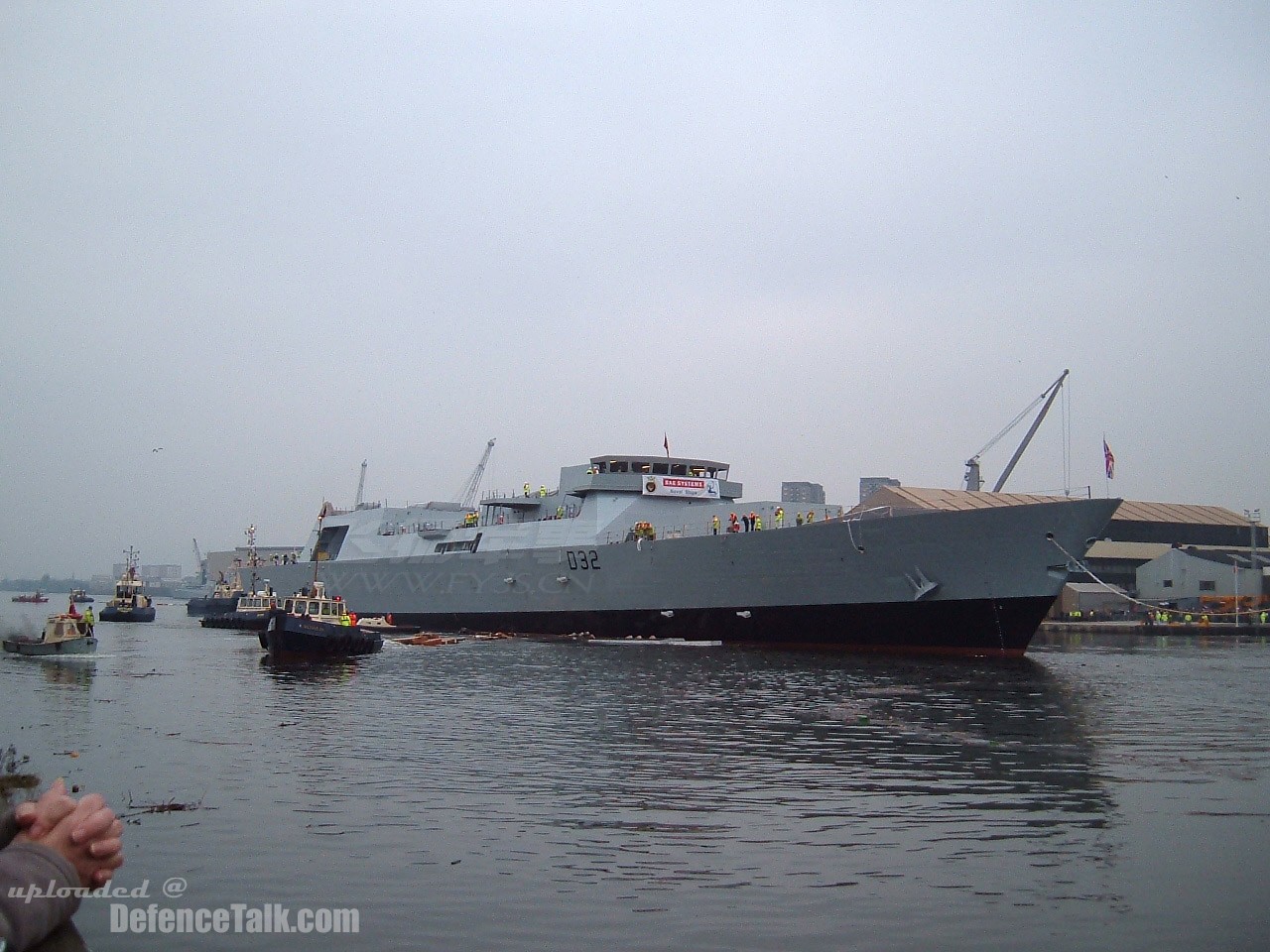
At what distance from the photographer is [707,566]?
28797 mm

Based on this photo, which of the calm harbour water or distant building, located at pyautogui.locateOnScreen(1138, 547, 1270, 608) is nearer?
the calm harbour water

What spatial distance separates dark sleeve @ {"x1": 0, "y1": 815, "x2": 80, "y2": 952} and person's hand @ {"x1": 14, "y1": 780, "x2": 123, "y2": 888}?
1.0 inches

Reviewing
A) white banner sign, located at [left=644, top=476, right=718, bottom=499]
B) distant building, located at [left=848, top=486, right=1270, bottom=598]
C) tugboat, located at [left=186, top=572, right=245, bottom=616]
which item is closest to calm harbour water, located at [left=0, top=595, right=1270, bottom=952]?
white banner sign, located at [left=644, top=476, right=718, bottom=499]

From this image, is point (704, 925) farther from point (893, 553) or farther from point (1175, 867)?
point (893, 553)

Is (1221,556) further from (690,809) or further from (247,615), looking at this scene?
(690,809)

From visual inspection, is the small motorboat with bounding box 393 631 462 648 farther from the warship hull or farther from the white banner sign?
the white banner sign

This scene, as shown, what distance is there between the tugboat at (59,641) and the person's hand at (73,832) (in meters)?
25.8

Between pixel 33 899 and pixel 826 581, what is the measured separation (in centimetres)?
2488

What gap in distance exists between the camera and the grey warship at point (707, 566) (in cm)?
2366

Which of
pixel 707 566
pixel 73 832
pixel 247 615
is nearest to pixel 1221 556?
pixel 707 566

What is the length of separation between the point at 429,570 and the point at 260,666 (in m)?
15.5

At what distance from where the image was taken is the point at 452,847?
24.7 ft

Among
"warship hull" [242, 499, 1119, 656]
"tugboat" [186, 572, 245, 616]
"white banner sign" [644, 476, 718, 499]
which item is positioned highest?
"white banner sign" [644, 476, 718, 499]

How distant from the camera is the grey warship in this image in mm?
23656
